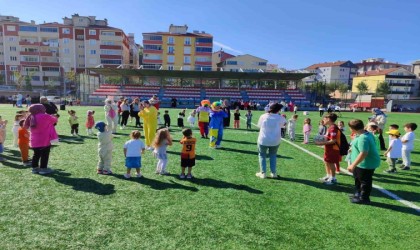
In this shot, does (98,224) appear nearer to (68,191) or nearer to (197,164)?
(68,191)

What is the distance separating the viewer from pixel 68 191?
5.80 metres

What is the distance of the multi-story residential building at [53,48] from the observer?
77125mm

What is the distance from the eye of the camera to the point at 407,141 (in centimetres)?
806

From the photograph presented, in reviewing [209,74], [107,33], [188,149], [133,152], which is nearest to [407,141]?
[188,149]

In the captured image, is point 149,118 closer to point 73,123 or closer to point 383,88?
point 73,123

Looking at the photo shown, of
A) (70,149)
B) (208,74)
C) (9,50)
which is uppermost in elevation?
(9,50)

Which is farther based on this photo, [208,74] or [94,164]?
[208,74]

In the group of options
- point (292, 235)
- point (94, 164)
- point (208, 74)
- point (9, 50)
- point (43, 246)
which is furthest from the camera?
point (9, 50)

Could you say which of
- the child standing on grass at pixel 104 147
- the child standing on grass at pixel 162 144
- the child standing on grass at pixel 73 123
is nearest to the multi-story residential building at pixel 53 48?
the child standing on grass at pixel 73 123

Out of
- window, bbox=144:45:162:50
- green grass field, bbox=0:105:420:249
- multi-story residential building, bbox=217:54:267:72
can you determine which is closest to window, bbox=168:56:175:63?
window, bbox=144:45:162:50

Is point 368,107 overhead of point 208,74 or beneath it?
beneath

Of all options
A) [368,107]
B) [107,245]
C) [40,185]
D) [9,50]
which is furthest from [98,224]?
[9,50]

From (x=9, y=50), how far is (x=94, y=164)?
90915mm

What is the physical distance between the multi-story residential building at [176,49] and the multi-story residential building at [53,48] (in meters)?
8.37
